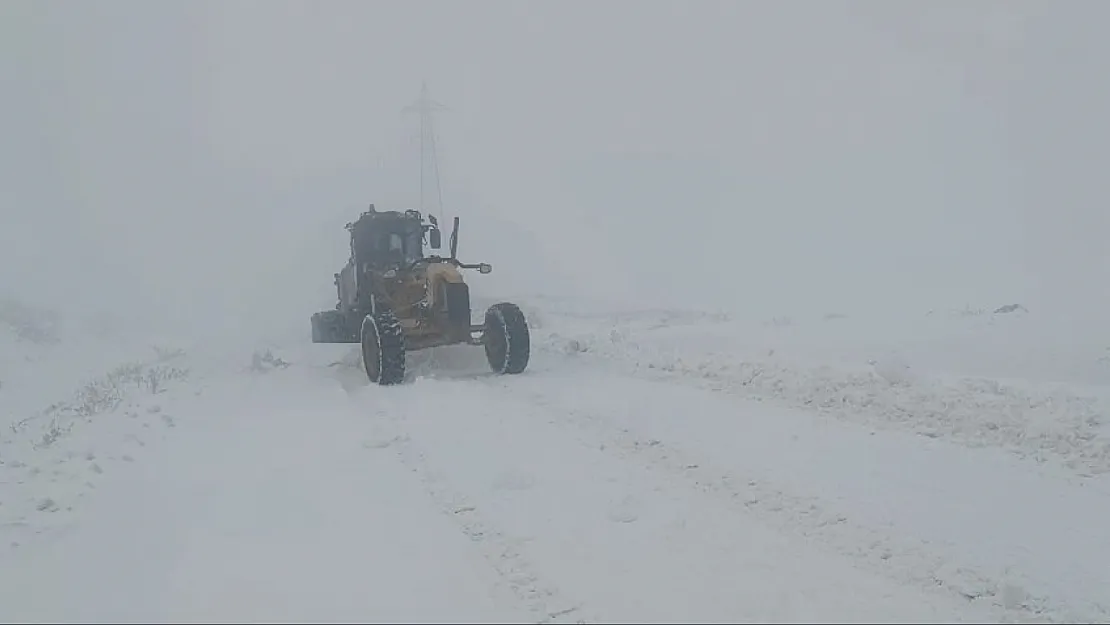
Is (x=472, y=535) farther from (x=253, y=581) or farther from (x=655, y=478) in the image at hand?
(x=655, y=478)

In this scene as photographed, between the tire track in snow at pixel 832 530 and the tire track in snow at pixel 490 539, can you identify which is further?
the tire track in snow at pixel 832 530

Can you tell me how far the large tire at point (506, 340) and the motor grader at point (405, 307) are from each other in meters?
0.01

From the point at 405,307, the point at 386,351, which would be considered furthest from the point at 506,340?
the point at 405,307

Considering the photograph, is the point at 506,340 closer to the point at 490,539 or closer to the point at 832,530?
the point at 490,539

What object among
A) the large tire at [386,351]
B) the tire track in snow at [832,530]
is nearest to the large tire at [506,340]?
the large tire at [386,351]

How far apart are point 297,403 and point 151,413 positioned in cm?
157

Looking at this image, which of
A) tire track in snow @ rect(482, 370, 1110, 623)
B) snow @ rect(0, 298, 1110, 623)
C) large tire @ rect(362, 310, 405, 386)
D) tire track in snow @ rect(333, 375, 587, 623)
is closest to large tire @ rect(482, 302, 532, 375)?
snow @ rect(0, 298, 1110, 623)

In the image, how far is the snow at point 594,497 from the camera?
4.50m

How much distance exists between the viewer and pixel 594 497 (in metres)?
6.12

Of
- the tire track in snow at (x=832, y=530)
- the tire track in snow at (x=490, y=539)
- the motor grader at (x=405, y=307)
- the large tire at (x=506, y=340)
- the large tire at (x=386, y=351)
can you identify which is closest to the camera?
the tire track in snow at (x=490, y=539)

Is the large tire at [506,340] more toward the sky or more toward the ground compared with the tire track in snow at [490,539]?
more toward the sky

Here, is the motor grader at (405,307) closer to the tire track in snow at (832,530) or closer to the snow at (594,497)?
the snow at (594,497)

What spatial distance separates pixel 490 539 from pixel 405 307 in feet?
28.9

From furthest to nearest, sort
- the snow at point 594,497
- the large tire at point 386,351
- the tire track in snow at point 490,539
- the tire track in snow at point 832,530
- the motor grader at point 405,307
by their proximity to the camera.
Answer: the motor grader at point 405,307 < the large tire at point 386,351 < the tire track in snow at point 832,530 < the snow at point 594,497 < the tire track in snow at point 490,539
